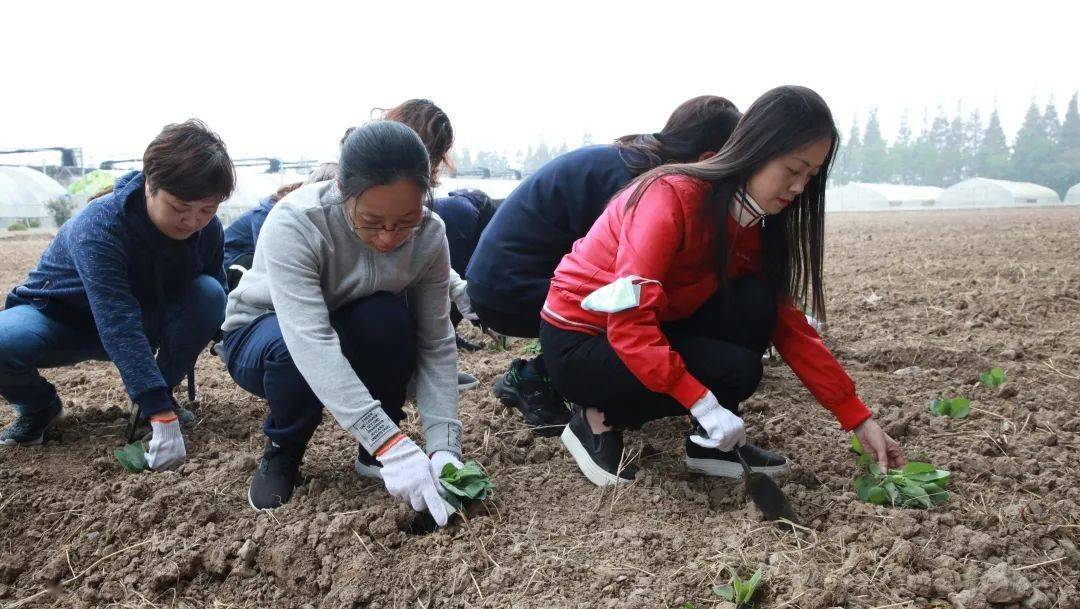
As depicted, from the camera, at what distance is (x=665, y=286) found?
197cm

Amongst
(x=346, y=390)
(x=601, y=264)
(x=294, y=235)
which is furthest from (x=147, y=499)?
(x=601, y=264)

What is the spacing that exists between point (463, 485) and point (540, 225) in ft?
3.08

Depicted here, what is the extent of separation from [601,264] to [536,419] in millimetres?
A: 772

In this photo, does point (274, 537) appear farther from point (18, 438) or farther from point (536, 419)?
point (18, 438)

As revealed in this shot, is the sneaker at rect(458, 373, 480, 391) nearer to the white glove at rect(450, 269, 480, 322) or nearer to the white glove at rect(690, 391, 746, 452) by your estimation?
the white glove at rect(450, 269, 480, 322)

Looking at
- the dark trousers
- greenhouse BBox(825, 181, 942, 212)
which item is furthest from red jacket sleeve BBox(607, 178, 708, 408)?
greenhouse BBox(825, 181, 942, 212)

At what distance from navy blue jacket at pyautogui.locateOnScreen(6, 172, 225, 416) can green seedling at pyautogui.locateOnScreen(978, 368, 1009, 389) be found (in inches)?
99.1

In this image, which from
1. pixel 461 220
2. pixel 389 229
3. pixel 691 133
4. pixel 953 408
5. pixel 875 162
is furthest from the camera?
pixel 875 162

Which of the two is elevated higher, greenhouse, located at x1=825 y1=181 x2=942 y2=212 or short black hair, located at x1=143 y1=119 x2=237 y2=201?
short black hair, located at x1=143 y1=119 x2=237 y2=201

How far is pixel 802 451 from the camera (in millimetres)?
2217

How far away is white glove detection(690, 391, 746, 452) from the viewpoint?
5.64ft

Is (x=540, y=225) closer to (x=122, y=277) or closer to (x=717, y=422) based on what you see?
(x=717, y=422)

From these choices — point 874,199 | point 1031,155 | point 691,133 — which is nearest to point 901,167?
point 1031,155

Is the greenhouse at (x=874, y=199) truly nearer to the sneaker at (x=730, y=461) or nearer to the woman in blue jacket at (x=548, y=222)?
the woman in blue jacket at (x=548, y=222)
